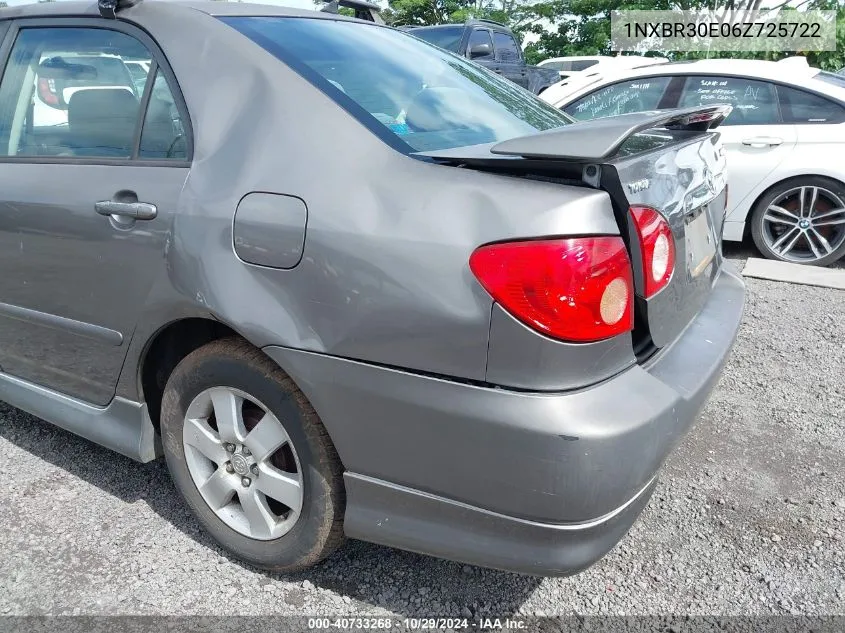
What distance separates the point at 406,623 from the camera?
78.2 inches

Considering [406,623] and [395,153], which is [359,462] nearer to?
[406,623]

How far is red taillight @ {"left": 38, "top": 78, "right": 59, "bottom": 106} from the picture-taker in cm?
248

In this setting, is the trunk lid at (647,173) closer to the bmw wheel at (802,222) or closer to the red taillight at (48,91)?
the red taillight at (48,91)

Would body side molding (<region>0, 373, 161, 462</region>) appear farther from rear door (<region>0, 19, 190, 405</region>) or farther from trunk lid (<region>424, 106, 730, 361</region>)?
trunk lid (<region>424, 106, 730, 361</region>)

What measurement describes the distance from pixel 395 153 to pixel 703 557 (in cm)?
159

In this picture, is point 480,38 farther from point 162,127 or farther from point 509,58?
point 162,127

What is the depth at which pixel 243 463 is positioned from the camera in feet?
6.82

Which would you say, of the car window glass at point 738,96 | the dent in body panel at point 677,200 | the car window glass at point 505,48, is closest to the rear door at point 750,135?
the car window glass at point 738,96

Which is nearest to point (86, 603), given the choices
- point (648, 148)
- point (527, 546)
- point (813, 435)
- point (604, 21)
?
point (527, 546)

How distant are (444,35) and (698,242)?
31.2 ft

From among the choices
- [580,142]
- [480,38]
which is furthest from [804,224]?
[480,38]

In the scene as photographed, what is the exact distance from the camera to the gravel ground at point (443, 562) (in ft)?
6.75

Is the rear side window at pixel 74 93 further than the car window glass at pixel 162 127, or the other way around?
the rear side window at pixel 74 93

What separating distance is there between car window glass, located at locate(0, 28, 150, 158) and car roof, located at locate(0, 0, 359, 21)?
0.06 meters
